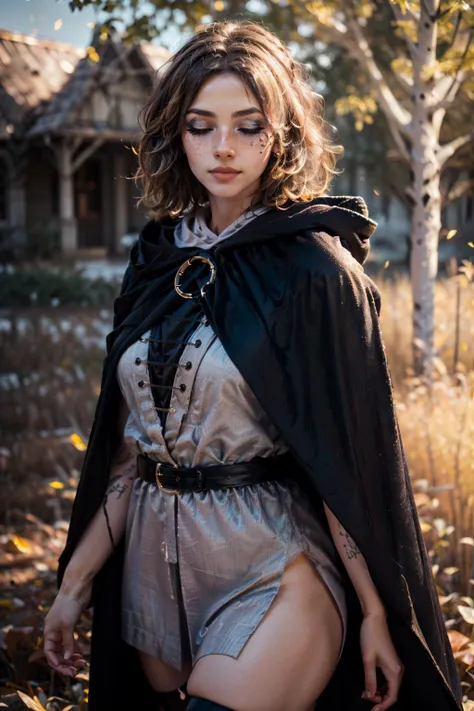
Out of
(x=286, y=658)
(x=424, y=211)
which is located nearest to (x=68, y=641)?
(x=286, y=658)

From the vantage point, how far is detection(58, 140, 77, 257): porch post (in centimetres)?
1827

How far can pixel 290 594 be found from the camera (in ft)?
5.73

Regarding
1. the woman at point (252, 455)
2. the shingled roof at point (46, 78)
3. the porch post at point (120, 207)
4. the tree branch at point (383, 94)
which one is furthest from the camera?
the porch post at point (120, 207)

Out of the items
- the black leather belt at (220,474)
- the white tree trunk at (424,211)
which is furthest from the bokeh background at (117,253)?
the black leather belt at (220,474)

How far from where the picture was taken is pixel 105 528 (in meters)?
2.11

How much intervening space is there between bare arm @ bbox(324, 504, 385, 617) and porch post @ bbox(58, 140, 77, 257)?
55.3 ft

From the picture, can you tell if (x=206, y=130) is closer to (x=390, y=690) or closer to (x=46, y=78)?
(x=390, y=690)

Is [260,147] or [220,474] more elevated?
[260,147]

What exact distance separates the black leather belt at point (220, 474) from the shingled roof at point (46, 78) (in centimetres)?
1676

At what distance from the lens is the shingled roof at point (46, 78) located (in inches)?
704

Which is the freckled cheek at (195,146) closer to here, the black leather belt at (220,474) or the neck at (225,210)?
the neck at (225,210)

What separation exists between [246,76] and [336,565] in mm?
1097

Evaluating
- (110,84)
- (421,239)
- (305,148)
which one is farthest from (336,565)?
(110,84)

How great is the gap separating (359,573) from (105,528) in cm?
68
